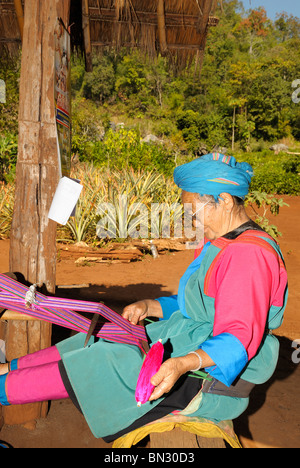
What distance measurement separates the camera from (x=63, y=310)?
1834 millimetres

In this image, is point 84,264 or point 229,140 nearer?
point 84,264

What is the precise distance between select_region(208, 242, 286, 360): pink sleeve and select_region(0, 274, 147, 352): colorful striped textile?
1.64ft

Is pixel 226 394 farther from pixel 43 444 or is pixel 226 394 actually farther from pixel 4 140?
pixel 4 140

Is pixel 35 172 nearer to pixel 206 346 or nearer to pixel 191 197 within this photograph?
pixel 191 197

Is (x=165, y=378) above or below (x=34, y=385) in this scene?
above

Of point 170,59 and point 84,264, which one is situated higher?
point 170,59

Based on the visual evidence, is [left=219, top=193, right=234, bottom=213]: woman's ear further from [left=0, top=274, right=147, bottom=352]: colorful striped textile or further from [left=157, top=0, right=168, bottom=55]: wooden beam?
[left=157, top=0, right=168, bottom=55]: wooden beam

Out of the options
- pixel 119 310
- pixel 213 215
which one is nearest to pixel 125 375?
pixel 213 215

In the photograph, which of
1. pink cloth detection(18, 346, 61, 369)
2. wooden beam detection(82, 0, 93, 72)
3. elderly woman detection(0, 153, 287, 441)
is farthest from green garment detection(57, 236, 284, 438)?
wooden beam detection(82, 0, 93, 72)

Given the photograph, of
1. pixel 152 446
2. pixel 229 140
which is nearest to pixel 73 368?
pixel 152 446

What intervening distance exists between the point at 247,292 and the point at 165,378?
0.44m

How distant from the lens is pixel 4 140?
1011 centimetres

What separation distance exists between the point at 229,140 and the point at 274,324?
32.5 m

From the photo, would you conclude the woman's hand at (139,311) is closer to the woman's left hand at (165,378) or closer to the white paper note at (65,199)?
the white paper note at (65,199)
